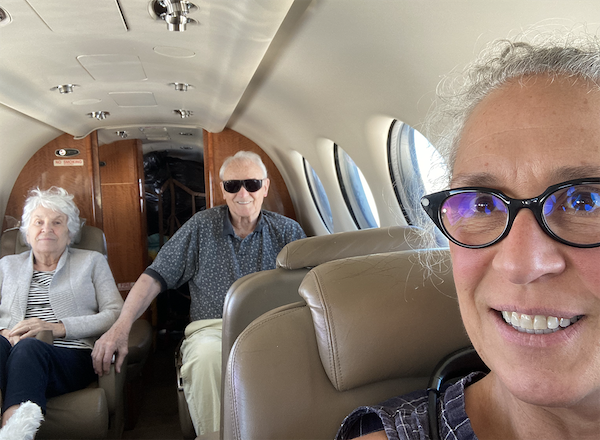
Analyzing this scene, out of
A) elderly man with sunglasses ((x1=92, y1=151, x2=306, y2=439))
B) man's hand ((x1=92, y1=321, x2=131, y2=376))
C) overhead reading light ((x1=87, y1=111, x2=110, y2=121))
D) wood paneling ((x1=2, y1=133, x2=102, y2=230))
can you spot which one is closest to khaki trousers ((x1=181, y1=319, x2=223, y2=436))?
elderly man with sunglasses ((x1=92, y1=151, x2=306, y2=439))

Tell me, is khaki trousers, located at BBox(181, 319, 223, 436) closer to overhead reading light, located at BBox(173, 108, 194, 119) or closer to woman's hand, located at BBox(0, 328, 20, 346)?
woman's hand, located at BBox(0, 328, 20, 346)

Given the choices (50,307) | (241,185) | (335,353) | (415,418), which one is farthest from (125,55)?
(415,418)

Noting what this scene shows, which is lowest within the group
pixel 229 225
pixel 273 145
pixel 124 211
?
pixel 229 225

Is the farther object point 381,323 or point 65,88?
point 65,88

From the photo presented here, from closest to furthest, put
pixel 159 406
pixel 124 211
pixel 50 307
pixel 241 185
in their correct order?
pixel 50 307 < pixel 241 185 < pixel 159 406 < pixel 124 211

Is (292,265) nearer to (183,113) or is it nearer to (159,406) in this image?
(159,406)

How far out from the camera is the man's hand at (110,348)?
2.89 metres

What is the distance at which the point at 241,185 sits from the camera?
368 cm

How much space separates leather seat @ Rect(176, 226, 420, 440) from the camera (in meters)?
2.01

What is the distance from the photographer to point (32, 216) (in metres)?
3.55

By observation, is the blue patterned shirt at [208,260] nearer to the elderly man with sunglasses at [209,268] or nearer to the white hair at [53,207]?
the elderly man with sunglasses at [209,268]

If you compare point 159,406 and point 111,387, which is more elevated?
point 111,387

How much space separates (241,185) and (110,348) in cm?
147

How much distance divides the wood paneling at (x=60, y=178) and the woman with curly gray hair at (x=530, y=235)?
4.68m
